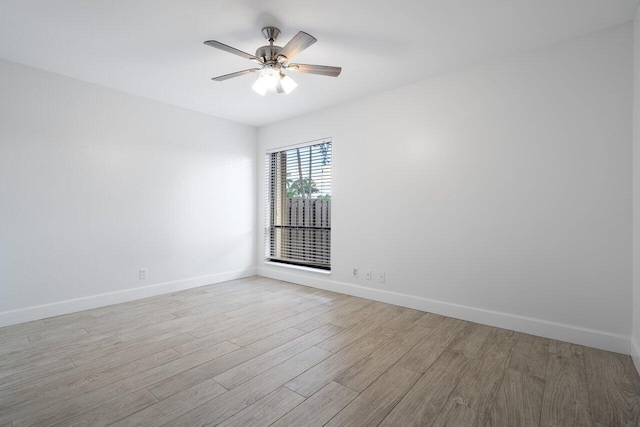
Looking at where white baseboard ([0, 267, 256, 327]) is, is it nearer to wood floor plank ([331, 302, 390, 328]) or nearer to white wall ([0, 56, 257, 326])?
white wall ([0, 56, 257, 326])

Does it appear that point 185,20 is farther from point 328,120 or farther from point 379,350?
point 379,350

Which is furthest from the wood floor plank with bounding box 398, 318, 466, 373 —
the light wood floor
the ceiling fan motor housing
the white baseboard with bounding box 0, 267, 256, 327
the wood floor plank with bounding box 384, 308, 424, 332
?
the white baseboard with bounding box 0, 267, 256, 327

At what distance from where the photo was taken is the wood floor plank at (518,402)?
5.00 ft

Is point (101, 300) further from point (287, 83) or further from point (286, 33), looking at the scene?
point (286, 33)

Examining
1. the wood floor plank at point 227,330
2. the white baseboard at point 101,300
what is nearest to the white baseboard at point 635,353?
the wood floor plank at point 227,330

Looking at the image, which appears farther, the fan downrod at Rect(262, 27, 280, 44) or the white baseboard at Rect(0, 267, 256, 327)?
the white baseboard at Rect(0, 267, 256, 327)

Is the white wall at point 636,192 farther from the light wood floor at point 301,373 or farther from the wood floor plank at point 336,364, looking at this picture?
the wood floor plank at point 336,364

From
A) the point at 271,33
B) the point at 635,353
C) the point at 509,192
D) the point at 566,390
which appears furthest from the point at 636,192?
the point at 271,33

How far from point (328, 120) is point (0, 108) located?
11.0 feet

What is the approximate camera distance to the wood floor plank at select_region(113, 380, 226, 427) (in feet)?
4.95

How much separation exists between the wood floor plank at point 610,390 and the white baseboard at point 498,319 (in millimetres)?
98

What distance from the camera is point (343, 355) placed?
221 cm

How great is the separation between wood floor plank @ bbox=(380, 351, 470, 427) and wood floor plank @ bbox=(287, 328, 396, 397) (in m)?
0.45

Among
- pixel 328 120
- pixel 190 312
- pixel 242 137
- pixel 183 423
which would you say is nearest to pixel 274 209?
pixel 242 137
